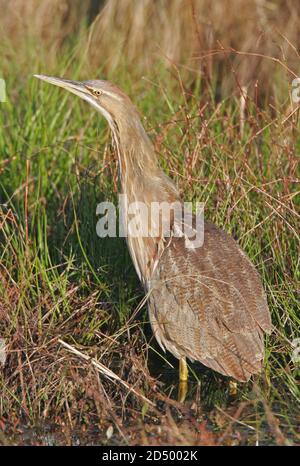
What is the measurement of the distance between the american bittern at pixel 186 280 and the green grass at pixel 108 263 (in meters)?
0.14

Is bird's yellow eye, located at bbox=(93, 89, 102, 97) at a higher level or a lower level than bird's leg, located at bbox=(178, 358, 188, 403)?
higher

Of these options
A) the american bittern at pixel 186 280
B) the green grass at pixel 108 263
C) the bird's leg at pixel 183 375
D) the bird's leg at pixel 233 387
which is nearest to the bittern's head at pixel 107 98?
the american bittern at pixel 186 280

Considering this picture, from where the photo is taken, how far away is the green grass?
3.51 meters

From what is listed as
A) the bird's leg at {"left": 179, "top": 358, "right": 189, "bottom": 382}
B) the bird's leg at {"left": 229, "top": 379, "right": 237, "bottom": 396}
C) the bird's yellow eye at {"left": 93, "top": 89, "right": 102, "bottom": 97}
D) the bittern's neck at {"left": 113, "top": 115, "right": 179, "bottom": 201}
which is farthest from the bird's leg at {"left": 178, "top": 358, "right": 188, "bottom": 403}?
the bird's yellow eye at {"left": 93, "top": 89, "right": 102, "bottom": 97}

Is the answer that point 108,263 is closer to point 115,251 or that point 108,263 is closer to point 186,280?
point 115,251

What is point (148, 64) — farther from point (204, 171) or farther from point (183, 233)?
point (183, 233)

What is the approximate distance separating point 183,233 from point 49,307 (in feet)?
1.97

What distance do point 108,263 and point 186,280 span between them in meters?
0.64

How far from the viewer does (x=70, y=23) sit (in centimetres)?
695

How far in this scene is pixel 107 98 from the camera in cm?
393

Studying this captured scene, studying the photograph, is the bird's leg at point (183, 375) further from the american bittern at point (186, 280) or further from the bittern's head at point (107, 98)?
the bittern's head at point (107, 98)

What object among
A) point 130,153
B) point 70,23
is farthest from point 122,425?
point 70,23

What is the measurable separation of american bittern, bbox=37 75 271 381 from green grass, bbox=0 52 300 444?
0.46 ft

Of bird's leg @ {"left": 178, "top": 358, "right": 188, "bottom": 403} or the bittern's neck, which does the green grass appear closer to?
bird's leg @ {"left": 178, "top": 358, "right": 188, "bottom": 403}
